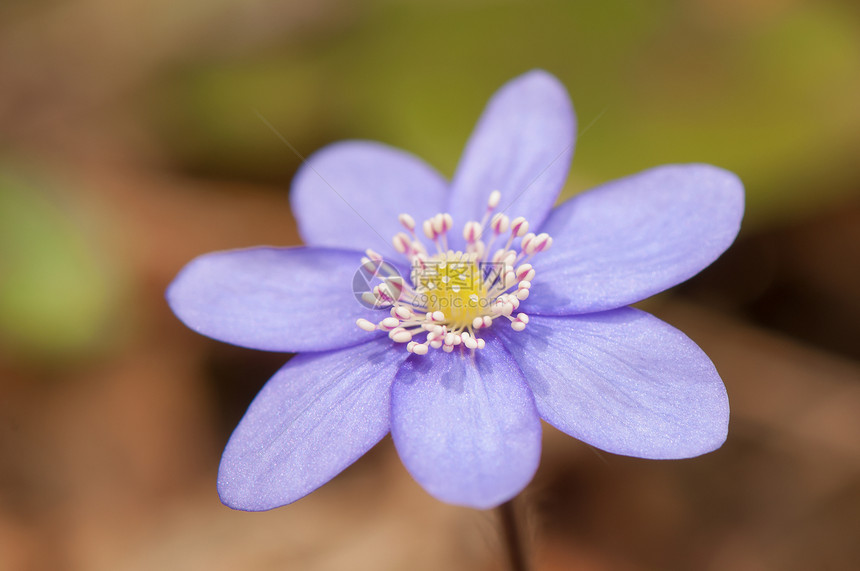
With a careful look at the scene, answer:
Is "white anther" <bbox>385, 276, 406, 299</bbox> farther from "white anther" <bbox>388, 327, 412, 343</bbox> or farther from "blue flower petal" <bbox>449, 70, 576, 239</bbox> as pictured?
"blue flower petal" <bbox>449, 70, 576, 239</bbox>

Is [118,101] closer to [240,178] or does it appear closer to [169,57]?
[169,57]

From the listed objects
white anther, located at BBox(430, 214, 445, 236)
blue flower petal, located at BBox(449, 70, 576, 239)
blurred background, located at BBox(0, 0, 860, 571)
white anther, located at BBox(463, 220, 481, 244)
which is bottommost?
blurred background, located at BBox(0, 0, 860, 571)

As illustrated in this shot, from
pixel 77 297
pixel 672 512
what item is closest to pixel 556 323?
pixel 672 512

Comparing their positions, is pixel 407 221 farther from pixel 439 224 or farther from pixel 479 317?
pixel 479 317

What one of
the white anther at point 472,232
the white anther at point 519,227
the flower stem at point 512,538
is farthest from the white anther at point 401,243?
the flower stem at point 512,538

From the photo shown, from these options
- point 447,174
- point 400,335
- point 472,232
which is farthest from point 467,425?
point 447,174

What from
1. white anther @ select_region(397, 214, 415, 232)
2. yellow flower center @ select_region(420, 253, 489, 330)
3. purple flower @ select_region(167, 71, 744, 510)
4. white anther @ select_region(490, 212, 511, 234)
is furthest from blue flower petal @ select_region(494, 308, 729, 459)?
white anther @ select_region(397, 214, 415, 232)

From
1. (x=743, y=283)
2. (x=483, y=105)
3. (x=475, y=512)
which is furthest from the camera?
(x=483, y=105)
